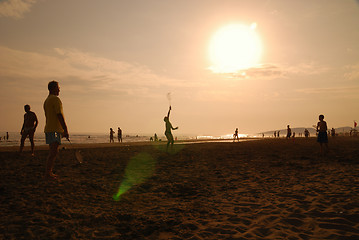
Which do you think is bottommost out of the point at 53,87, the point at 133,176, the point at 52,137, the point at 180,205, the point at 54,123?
the point at 180,205

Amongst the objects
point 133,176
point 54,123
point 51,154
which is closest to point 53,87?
point 54,123

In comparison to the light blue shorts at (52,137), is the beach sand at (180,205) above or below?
below

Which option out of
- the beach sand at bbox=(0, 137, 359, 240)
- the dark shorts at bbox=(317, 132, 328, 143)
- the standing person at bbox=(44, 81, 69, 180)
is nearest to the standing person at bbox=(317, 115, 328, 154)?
the dark shorts at bbox=(317, 132, 328, 143)

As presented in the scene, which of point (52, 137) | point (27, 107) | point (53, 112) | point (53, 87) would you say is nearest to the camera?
point (52, 137)

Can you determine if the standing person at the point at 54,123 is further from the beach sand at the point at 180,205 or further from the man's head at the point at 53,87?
the beach sand at the point at 180,205

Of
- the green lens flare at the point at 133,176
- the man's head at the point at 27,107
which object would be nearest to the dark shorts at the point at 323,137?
the green lens flare at the point at 133,176

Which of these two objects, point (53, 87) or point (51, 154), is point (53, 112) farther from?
point (51, 154)

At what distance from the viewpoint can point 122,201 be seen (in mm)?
5480

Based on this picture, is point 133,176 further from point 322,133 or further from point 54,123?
point 322,133

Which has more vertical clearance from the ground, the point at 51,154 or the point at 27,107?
the point at 27,107

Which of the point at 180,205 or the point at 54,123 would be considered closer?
the point at 180,205

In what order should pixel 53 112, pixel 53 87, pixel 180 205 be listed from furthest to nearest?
1. pixel 53 87
2. pixel 53 112
3. pixel 180 205

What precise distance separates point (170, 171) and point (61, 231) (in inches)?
218

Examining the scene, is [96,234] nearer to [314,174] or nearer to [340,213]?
[340,213]
